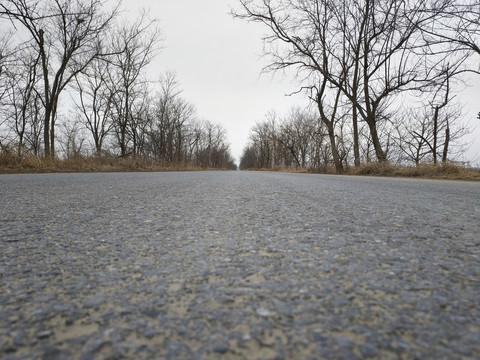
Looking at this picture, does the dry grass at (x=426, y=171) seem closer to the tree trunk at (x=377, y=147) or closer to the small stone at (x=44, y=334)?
the tree trunk at (x=377, y=147)

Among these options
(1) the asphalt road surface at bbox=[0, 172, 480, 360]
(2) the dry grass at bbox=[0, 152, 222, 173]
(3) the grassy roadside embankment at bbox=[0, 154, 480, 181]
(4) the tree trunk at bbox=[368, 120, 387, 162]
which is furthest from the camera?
(4) the tree trunk at bbox=[368, 120, 387, 162]

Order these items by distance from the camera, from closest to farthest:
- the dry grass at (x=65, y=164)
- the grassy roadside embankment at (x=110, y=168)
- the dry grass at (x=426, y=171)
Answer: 1. the dry grass at (x=426, y=171)
2. the grassy roadside embankment at (x=110, y=168)
3. the dry grass at (x=65, y=164)

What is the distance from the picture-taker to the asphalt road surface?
464 mm

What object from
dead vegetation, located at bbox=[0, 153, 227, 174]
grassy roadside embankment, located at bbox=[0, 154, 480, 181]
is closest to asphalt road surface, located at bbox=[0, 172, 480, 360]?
grassy roadside embankment, located at bbox=[0, 154, 480, 181]

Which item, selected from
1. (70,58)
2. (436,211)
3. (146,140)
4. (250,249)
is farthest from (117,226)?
(146,140)

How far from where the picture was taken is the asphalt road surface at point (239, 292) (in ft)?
1.52

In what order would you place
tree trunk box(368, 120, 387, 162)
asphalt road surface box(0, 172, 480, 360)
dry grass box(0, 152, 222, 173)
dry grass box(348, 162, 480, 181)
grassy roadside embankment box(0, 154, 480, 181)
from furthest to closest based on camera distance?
tree trunk box(368, 120, 387, 162) < dry grass box(0, 152, 222, 173) < grassy roadside embankment box(0, 154, 480, 181) < dry grass box(348, 162, 480, 181) < asphalt road surface box(0, 172, 480, 360)

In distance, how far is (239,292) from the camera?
66cm

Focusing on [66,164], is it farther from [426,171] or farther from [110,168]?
[426,171]

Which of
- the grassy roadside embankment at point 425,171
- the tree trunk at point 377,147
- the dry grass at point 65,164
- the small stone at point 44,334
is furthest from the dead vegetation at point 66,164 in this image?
the tree trunk at point 377,147

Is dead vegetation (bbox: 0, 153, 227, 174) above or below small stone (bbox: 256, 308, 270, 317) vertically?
above

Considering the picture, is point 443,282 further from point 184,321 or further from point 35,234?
point 35,234

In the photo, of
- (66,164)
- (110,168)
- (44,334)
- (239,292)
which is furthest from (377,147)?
(44,334)

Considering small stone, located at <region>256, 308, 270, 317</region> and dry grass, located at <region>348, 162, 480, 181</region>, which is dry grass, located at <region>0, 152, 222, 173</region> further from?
dry grass, located at <region>348, 162, 480, 181</region>
